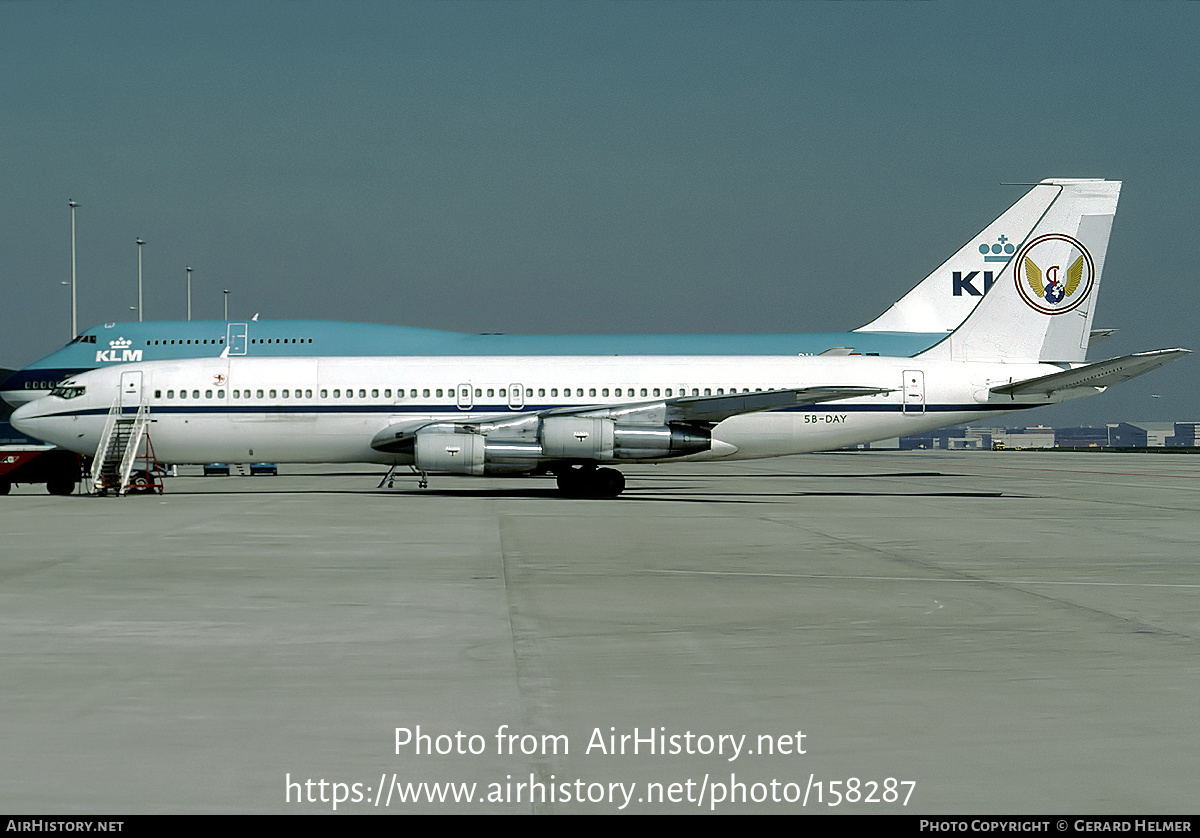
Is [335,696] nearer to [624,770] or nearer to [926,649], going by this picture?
[624,770]

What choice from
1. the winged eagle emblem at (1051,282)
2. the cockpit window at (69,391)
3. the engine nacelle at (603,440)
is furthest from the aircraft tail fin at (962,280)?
the cockpit window at (69,391)

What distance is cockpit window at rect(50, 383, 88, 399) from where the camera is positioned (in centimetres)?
3406

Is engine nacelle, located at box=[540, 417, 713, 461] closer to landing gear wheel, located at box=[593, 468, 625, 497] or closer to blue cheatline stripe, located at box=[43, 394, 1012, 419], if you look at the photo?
landing gear wheel, located at box=[593, 468, 625, 497]

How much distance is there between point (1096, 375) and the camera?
32.4 meters

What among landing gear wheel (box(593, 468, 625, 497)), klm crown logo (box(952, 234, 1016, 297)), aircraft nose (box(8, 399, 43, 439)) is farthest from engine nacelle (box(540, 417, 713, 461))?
klm crown logo (box(952, 234, 1016, 297))

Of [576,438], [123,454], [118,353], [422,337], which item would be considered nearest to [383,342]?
[422,337]

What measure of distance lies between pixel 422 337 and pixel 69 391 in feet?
69.2

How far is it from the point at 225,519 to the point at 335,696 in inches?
649

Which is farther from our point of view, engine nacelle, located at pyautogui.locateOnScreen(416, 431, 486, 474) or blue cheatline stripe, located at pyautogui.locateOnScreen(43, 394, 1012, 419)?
blue cheatline stripe, located at pyautogui.locateOnScreen(43, 394, 1012, 419)

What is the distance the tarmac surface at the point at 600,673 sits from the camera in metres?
5.95

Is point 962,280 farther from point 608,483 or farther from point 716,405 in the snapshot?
point 608,483

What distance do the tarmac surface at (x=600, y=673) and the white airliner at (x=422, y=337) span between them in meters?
30.4

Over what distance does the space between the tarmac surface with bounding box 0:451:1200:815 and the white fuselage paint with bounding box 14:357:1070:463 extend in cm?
1378

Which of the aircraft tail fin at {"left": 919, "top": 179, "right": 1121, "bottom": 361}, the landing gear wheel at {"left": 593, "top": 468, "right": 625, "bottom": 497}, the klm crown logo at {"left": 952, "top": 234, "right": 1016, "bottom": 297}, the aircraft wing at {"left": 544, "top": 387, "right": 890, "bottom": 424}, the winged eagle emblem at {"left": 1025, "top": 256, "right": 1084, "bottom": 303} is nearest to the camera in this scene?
the aircraft wing at {"left": 544, "top": 387, "right": 890, "bottom": 424}
